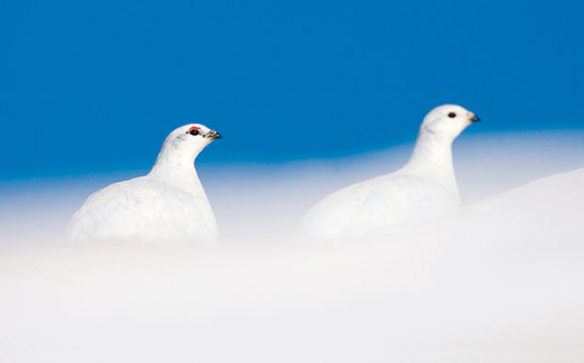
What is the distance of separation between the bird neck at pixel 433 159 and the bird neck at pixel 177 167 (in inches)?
67.6

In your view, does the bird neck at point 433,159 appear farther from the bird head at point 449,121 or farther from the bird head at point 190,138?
the bird head at point 190,138

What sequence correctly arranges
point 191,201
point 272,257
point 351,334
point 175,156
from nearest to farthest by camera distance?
point 351,334
point 272,257
point 191,201
point 175,156

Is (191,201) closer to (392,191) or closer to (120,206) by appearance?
(120,206)

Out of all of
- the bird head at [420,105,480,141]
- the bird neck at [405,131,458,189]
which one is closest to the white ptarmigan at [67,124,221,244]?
the bird neck at [405,131,458,189]

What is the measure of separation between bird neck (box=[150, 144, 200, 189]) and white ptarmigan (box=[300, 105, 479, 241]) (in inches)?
38.1

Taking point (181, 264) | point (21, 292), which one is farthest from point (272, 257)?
point (21, 292)

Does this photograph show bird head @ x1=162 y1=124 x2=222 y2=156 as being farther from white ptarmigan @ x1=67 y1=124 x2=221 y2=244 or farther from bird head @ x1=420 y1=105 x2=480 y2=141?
bird head @ x1=420 y1=105 x2=480 y2=141

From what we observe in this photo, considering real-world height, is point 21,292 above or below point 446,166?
below

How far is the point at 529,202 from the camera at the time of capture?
262 inches

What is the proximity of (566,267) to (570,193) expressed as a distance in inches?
54.8

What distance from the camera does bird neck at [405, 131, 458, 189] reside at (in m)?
6.95

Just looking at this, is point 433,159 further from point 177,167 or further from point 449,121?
point 177,167

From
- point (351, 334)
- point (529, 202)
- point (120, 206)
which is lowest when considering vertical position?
point (351, 334)

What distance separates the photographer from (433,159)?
7.02 metres
